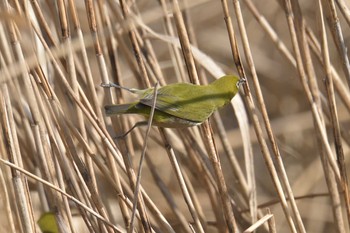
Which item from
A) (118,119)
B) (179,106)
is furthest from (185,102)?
(118,119)

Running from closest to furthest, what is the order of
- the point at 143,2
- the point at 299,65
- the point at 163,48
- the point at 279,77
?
the point at 299,65, the point at 143,2, the point at 163,48, the point at 279,77

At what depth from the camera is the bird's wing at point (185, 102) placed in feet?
5.88

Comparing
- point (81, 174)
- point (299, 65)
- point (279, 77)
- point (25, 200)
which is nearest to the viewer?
point (25, 200)

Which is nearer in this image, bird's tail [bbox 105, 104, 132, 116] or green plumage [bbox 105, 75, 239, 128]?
bird's tail [bbox 105, 104, 132, 116]

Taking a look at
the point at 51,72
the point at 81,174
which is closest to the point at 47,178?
the point at 81,174

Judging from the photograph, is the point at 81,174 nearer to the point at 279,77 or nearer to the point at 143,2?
the point at 143,2

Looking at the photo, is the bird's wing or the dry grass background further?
the bird's wing

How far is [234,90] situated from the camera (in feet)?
6.44

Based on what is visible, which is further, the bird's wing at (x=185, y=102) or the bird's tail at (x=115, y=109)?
the bird's wing at (x=185, y=102)

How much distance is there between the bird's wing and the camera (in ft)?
5.88

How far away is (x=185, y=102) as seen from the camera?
184 centimetres

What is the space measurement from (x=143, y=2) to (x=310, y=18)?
2.98ft

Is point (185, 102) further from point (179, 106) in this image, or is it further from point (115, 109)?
point (115, 109)

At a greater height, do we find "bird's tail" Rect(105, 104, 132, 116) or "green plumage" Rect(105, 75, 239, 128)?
"bird's tail" Rect(105, 104, 132, 116)
